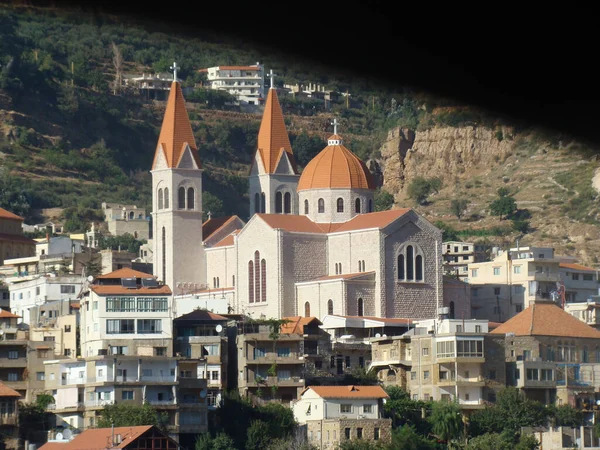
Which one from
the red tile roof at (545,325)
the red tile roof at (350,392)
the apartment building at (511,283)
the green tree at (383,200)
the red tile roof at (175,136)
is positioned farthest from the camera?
the green tree at (383,200)

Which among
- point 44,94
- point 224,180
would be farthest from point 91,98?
point 224,180

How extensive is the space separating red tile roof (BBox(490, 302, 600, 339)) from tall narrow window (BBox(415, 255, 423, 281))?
17.5 feet

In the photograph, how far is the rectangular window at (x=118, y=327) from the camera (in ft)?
195

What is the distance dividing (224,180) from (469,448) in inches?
3876

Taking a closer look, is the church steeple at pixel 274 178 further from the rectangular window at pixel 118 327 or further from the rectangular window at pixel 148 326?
the rectangular window at pixel 118 327

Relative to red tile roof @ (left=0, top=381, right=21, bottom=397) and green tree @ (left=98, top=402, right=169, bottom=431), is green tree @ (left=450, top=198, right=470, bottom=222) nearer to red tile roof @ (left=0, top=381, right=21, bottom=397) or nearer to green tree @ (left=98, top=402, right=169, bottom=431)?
green tree @ (left=98, top=402, right=169, bottom=431)

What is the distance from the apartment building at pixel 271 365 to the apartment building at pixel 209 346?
82 cm

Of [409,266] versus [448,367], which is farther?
[409,266]

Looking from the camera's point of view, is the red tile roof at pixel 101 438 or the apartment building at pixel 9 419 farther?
the apartment building at pixel 9 419

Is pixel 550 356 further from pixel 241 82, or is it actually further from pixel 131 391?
pixel 241 82

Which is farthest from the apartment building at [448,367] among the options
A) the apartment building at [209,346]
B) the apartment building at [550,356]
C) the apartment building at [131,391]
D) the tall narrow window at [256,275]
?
the tall narrow window at [256,275]

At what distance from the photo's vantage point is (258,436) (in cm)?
5441

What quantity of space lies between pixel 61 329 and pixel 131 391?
12.0 meters

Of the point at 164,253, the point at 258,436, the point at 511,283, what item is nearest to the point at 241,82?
the point at 511,283
